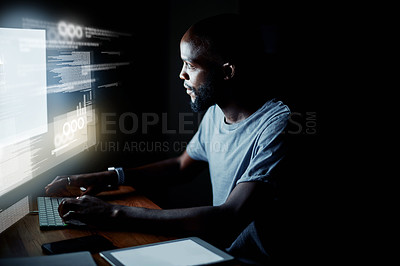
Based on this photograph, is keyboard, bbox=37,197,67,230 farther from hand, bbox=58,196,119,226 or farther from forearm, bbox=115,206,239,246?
forearm, bbox=115,206,239,246

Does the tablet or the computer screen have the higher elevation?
the computer screen

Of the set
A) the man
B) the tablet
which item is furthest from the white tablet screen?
the man

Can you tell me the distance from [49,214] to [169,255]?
0.46 m

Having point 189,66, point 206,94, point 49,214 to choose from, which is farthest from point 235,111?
point 49,214

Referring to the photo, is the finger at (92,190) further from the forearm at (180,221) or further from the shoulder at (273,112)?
the shoulder at (273,112)

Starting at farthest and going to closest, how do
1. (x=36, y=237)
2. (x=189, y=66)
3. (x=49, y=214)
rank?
(x=189, y=66) < (x=49, y=214) < (x=36, y=237)

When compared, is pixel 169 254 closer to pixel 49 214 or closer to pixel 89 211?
pixel 89 211

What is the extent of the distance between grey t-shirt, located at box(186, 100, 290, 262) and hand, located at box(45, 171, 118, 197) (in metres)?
0.37

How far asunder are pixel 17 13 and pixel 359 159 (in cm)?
157

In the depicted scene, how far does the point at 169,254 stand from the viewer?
0.97 metres

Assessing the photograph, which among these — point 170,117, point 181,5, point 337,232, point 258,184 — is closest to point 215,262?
point 258,184

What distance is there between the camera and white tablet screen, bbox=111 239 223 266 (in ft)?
3.05

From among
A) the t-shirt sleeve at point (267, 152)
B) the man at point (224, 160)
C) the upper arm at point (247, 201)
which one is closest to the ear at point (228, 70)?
the man at point (224, 160)

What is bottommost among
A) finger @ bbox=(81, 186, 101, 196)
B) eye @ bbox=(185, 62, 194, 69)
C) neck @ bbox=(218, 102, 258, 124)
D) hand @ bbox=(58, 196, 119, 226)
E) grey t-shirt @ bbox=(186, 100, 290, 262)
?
finger @ bbox=(81, 186, 101, 196)
